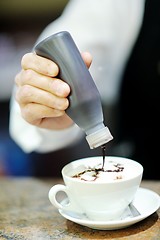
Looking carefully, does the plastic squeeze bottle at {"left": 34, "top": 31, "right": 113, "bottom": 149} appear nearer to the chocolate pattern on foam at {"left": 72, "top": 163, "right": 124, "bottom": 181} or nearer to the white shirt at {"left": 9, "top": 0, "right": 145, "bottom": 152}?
the chocolate pattern on foam at {"left": 72, "top": 163, "right": 124, "bottom": 181}

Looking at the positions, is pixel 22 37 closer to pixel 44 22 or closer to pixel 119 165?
pixel 44 22

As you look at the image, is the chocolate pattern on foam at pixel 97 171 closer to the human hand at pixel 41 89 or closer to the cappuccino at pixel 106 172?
the cappuccino at pixel 106 172

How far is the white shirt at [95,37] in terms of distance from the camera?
1.23 metres

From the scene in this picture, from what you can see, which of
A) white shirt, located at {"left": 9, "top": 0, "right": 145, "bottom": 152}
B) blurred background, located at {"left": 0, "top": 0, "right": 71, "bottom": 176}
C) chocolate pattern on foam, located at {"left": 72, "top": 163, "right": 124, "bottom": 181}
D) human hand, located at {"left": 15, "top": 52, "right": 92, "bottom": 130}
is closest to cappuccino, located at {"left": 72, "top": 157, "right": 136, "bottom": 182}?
chocolate pattern on foam, located at {"left": 72, "top": 163, "right": 124, "bottom": 181}

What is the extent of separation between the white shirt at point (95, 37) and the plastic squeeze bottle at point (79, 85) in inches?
20.9

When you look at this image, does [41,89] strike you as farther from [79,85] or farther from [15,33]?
[15,33]

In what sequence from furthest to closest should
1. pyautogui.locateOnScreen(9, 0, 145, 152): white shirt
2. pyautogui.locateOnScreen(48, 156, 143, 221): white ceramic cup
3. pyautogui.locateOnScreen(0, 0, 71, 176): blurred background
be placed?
pyautogui.locateOnScreen(0, 0, 71, 176): blurred background < pyautogui.locateOnScreen(9, 0, 145, 152): white shirt < pyautogui.locateOnScreen(48, 156, 143, 221): white ceramic cup

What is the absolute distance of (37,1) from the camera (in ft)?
6.65

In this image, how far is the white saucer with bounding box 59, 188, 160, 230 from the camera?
66cm

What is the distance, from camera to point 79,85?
0.67m

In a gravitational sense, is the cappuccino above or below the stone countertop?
above

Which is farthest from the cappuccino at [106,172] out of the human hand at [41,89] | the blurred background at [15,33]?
the blurred background at [15,33]

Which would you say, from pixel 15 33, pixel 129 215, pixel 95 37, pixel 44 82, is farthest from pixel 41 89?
pixel 15 33

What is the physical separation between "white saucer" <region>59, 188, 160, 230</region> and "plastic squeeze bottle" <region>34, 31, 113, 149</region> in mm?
112
